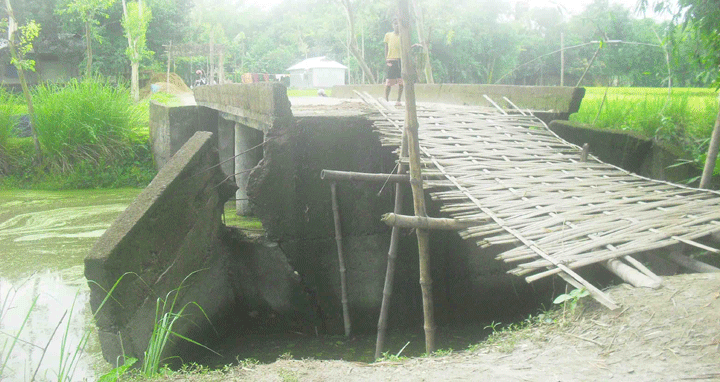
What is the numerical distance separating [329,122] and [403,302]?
2108mm

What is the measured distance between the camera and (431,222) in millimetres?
4137

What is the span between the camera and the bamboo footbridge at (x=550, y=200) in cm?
344

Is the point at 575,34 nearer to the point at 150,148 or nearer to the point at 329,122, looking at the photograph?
the point at 150,148

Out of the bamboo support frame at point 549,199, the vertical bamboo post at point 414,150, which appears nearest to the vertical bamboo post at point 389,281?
the bamboo support frame at point 549,199

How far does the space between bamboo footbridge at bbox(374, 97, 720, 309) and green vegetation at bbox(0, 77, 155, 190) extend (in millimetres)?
7572

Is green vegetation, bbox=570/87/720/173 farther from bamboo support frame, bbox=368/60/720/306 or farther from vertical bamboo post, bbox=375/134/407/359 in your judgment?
vertical bamboo post, bbox=375/134/407/359

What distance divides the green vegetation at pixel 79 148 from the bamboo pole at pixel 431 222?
8.90 m

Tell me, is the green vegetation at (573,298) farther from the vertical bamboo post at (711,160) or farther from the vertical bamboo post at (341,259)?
the vertical bamboo post at (341,259)

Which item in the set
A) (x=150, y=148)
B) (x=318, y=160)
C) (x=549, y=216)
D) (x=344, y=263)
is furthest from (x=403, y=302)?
(x=150, y=148)

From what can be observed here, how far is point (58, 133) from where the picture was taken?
1193cm

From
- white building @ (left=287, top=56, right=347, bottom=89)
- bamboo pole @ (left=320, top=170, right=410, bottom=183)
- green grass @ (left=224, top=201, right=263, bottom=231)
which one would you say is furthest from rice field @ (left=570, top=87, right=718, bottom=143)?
white building @ (left=287, top=56, right=347, bottom=89)

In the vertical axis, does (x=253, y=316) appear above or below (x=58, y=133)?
below

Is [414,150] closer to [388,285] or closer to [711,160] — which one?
[388,285]

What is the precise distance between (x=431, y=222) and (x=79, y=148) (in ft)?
33.1
